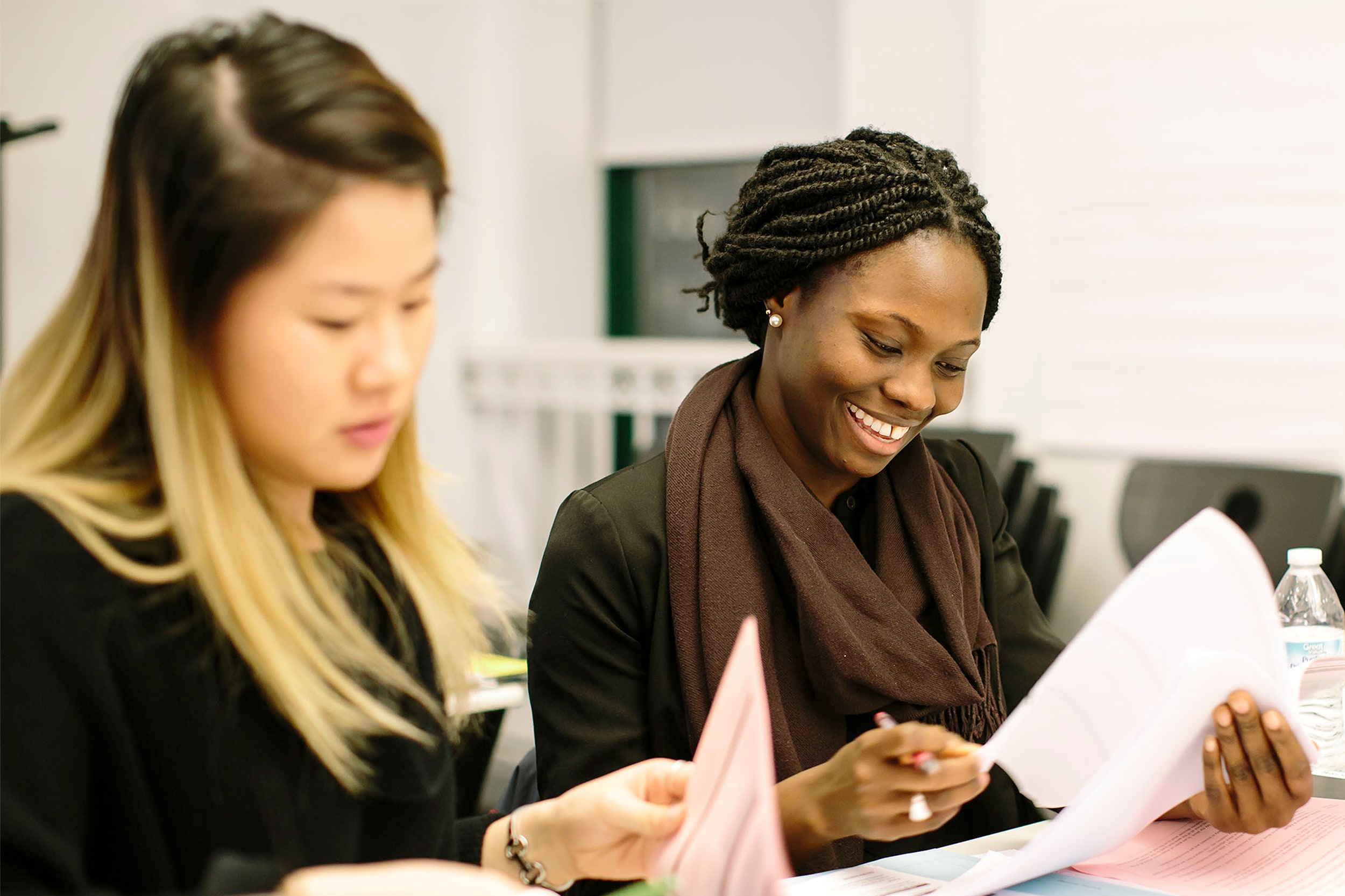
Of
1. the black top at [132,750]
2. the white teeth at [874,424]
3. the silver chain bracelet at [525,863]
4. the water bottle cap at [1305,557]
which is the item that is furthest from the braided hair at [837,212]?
the black top at [132,750]

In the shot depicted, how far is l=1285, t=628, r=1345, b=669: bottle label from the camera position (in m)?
1.58

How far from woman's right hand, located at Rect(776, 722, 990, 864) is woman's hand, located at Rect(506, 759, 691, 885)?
14 cm

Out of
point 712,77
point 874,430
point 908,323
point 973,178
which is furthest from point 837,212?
point 712,77

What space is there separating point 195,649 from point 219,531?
7 cm

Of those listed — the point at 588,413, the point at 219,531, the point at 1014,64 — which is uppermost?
the point at 1014,64

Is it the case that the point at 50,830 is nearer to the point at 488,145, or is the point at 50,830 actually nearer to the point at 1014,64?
the point at 1014,64

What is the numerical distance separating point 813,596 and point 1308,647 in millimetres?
676

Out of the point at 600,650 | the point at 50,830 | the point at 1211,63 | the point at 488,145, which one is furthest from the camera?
the point at 488,145

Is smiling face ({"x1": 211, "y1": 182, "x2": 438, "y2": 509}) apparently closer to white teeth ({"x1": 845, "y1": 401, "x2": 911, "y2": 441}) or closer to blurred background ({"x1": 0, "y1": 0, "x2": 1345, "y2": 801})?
white teeth ({"x1": 845, "y1": 401, "x2": 911, "y2": 441})

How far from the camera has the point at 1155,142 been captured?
10.4ft

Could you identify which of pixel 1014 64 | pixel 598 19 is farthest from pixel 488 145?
pixel 1014 64

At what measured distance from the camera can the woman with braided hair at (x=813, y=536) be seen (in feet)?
4.55

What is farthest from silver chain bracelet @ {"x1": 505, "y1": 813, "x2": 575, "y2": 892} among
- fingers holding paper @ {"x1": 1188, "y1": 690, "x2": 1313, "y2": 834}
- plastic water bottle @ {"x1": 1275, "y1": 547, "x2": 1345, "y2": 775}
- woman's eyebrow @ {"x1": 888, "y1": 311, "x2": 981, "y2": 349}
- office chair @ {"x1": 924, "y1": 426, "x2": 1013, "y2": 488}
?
office chair @ {"x1": 924, "y1": 426, "x2": 1013, "y2": 488}

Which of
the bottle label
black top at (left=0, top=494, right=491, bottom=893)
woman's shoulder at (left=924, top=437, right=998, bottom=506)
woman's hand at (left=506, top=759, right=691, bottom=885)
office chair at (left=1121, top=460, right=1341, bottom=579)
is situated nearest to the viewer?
black top at (left=0, top=494, right=491, bottom=893)
